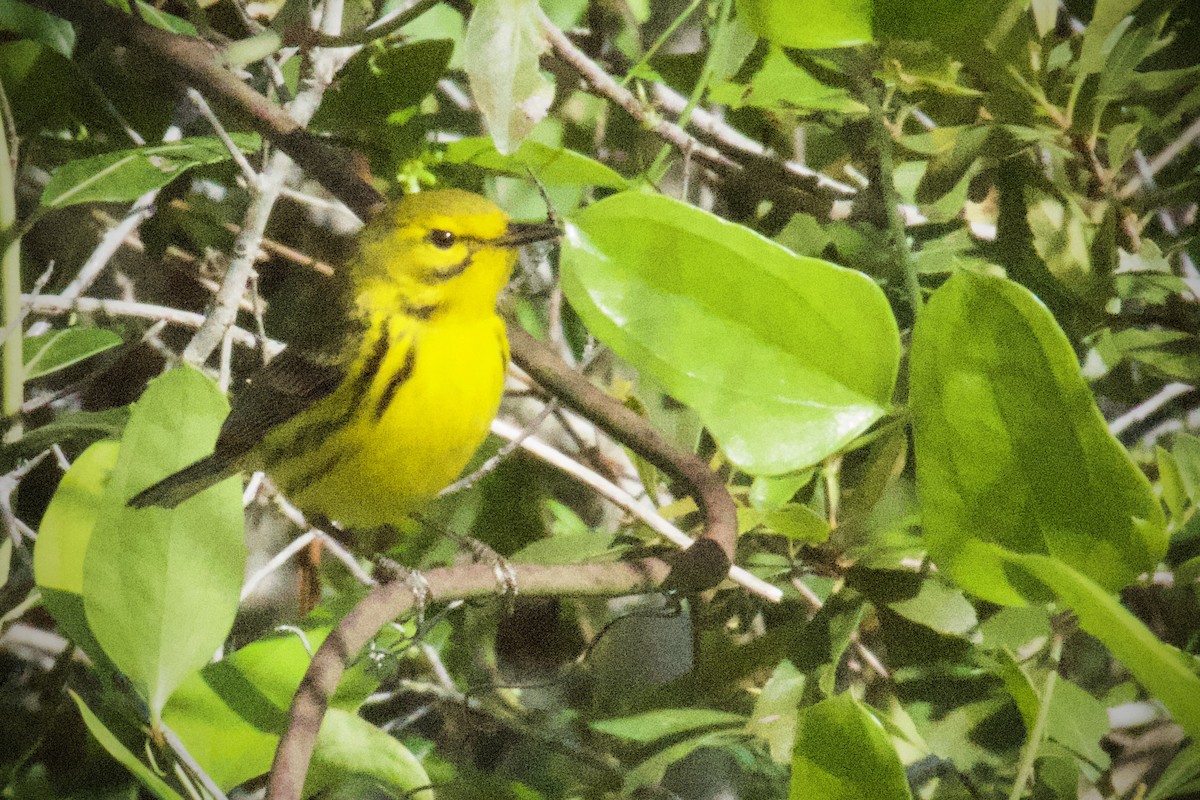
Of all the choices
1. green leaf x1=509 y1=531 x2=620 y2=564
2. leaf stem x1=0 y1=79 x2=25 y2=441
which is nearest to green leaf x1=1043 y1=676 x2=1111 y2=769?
green leaf x1=509 y1=531 x2=620 y2=564

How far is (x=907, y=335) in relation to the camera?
452mm

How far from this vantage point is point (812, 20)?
37 centimetres

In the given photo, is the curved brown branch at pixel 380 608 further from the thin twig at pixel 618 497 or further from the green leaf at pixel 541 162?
the green leaf at pixel 541 162

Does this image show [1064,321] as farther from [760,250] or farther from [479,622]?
[479,622]

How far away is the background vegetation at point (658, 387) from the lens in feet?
1.14

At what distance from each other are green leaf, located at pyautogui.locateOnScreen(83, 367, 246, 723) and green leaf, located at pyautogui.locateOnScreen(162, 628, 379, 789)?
0.02 m

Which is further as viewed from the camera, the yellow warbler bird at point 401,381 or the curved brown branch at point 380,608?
the yellow warbler bird at point 401,381

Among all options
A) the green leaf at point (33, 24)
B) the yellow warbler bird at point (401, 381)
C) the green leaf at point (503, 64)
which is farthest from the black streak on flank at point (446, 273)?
the green leaf at point (33, 24)

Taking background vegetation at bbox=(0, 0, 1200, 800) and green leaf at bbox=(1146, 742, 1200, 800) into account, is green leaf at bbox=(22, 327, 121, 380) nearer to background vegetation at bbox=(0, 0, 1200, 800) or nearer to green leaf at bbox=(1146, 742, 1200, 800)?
background vegetation at bbox=(0, 0, 1200, 800)

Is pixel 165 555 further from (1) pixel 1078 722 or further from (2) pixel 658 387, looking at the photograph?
(1) pixel 1078 722

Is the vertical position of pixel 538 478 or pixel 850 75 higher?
pixel 850 75

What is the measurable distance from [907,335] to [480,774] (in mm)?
316

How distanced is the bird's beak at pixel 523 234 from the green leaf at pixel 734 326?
11cm

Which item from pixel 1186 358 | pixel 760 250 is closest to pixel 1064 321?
pixel 1186 358
